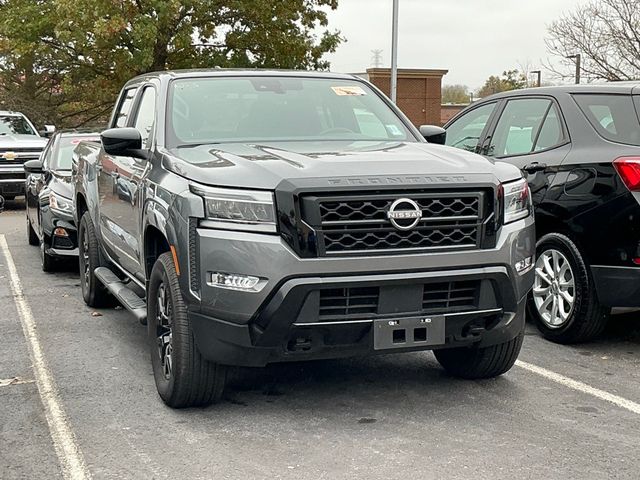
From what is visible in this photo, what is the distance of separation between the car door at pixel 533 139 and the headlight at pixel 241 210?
2807 millimetres

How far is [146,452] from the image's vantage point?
14.2 ft

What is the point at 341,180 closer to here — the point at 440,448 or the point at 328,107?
the point at 440,448

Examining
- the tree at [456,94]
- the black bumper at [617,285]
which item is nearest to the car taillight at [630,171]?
the black bumper at [617,285]

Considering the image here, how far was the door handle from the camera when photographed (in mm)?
6543

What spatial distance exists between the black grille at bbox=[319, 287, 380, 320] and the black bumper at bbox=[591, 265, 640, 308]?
219 cm

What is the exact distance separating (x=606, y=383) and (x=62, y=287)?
5702 mm

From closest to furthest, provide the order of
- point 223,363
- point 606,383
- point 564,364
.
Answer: point 223,363 → point 606,383 → point 564,364

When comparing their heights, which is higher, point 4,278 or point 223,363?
point 223,363

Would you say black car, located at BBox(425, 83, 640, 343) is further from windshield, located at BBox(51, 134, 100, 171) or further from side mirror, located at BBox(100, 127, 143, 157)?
windshield, located at BBox(51, 134, 100, 171)

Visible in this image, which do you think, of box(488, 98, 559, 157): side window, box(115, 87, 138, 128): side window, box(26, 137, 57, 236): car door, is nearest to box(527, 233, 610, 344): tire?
box(488, 98, 559, 157): side window

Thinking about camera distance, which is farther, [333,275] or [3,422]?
[3,422]

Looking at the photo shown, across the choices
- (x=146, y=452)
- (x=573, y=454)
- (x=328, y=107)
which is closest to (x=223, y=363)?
(x=146, y=452)

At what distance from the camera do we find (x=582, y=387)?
17.7 feet

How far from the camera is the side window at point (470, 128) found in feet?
24.9
